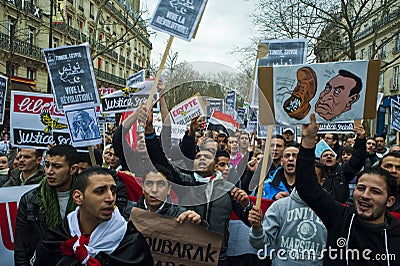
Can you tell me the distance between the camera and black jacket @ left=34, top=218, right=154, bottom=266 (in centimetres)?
240

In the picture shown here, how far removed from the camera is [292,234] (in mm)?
3051

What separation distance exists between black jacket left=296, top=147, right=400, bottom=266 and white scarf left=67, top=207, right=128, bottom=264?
1.20 m

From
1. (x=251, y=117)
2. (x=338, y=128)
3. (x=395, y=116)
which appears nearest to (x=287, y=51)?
(x=251, y=117)

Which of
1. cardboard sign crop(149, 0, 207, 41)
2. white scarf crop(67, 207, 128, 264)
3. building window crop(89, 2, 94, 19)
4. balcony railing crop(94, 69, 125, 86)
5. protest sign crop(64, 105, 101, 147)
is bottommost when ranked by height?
white scarf crop(67, 207, 128, 264)

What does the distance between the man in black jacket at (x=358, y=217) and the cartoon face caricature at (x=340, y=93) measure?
0.39 m

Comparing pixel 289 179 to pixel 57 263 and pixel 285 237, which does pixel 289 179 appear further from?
pixel 57 263

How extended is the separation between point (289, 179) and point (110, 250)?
2009 millimetres

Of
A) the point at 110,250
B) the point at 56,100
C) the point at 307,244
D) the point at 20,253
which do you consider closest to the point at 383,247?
the point at 307,244

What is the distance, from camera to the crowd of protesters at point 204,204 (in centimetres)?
249

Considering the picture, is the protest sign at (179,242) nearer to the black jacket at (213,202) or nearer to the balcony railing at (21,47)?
the black jacket at (213,202)

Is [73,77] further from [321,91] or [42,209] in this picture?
[321,91]

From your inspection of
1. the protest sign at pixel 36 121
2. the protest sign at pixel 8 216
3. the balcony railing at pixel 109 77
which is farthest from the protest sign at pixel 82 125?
the balcony railing at pixel 109 77

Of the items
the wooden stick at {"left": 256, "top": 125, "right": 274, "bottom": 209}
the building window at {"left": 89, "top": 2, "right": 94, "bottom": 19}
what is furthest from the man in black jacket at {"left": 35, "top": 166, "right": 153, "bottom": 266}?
the building window at {"left": 89, "top": 2, "right": 94, "bottom": 19}

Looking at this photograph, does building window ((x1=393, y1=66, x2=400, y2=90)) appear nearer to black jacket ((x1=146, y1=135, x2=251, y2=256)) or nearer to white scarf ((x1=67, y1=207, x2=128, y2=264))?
black jacket ((x1=146, y1=135, x2=251, y2=256))
